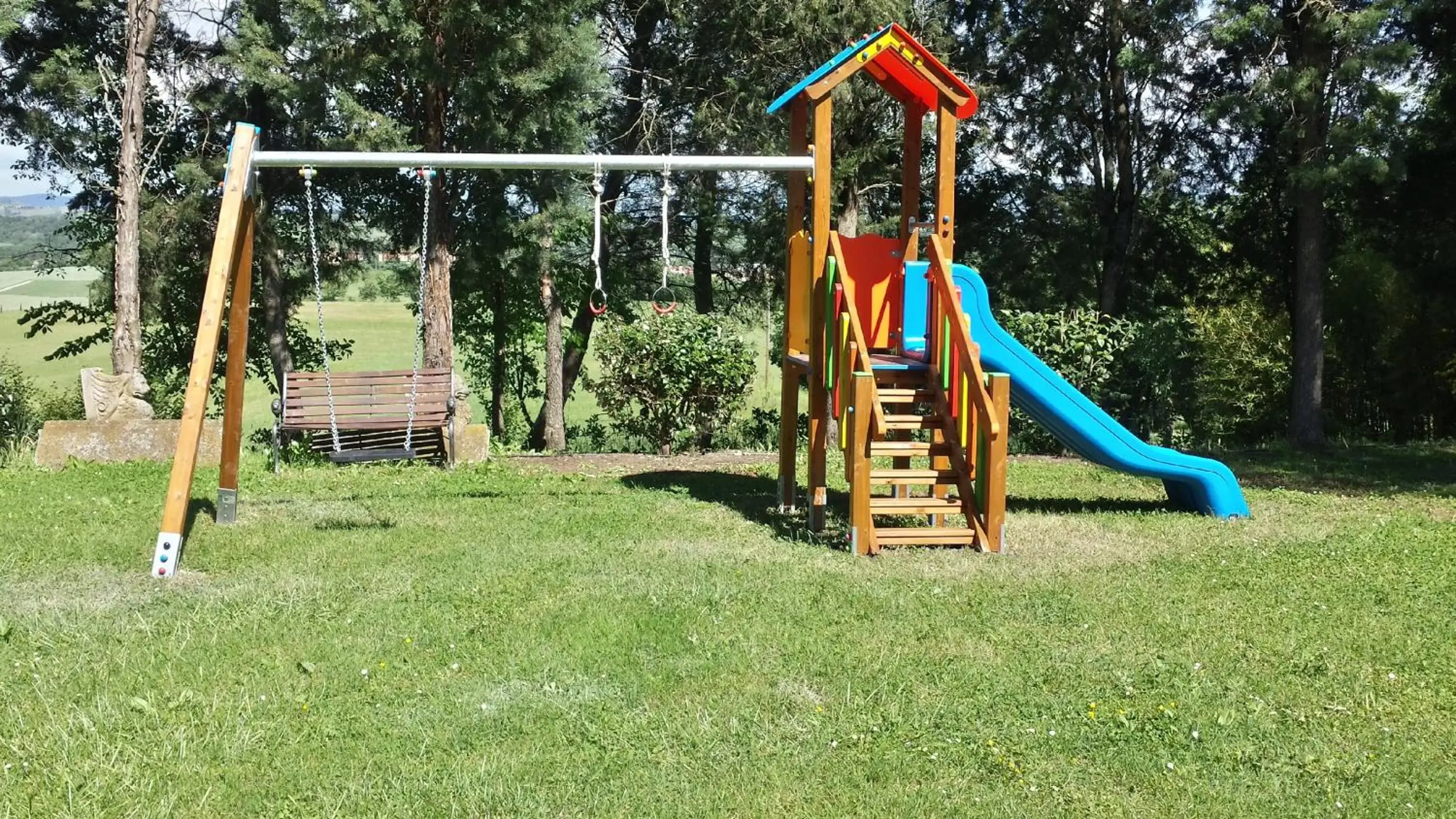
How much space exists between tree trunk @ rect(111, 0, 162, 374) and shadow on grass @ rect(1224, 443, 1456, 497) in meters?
11.2

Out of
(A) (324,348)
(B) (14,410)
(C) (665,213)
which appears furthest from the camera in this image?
(B) (14,410)

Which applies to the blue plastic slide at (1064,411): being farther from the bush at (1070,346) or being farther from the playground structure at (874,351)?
the bush at (1070,346)

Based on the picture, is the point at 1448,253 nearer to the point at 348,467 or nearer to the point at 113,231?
the point at 348,467

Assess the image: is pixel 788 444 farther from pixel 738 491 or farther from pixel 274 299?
pixel 274 299

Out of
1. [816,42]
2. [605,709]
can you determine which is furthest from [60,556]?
[816,42]

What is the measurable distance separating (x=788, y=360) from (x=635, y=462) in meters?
3.79

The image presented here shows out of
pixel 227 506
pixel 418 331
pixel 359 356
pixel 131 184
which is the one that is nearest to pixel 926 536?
pixel 418 331

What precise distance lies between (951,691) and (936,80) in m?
4.88

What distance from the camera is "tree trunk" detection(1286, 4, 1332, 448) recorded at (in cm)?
1376

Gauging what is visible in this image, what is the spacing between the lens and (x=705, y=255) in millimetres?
20188

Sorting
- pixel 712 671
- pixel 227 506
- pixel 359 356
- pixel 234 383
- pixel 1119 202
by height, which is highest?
pixel 1119 202

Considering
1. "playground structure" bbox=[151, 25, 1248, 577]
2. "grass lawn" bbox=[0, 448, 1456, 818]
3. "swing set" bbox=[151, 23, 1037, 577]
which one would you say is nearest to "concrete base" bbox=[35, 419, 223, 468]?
"playground structure" bbox=[151, 25, 1248, 577]

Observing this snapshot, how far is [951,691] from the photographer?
473 centimetres

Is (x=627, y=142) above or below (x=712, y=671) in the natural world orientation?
above
